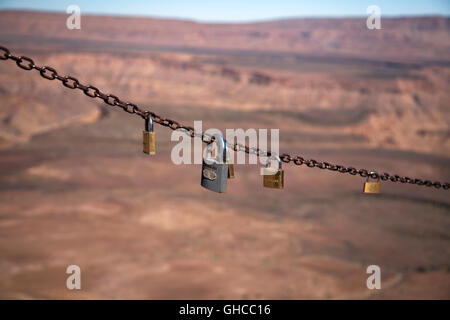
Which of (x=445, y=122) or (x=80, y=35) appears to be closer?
(x=445, y=122)

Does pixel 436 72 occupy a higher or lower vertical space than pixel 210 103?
higher
